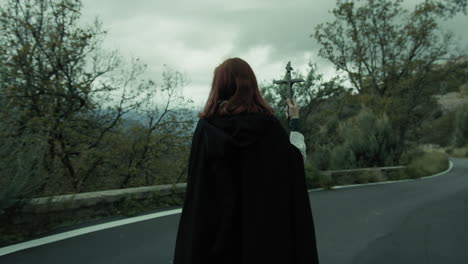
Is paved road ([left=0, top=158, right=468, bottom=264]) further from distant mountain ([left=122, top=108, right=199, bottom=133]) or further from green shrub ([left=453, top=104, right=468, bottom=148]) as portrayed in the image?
green shrub ([left=453, top=104, right=468, bottom=148])

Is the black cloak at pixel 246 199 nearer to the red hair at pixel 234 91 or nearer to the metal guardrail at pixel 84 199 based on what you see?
the red hair at pixel 234 91

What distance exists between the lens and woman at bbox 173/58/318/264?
6.46ft

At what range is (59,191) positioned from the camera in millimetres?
6699

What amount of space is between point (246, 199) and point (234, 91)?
63cm

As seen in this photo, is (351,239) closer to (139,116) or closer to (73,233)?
(73,233)

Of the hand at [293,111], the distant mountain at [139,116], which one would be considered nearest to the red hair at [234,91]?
the hand at [293,111]

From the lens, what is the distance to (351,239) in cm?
511

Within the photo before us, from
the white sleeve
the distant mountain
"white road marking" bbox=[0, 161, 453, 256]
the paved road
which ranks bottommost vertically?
the paved road

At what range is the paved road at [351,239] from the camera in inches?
153

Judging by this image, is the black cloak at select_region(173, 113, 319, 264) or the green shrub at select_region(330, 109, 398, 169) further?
the green shrub at select_region(330, 109, 398, 169)

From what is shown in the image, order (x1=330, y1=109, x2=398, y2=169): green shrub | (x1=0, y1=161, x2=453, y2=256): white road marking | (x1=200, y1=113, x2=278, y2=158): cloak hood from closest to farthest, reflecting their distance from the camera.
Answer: (x1=200, y1=113, x2=278, y2=158): cloak hood
(x1=0, y1=161, x2=453, y2=256): white road marking
(x1=330, y1=109, x2=398, y2=169): green shrub

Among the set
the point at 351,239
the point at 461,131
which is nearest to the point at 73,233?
the point at 351,239

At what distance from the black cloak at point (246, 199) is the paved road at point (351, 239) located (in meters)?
2.14

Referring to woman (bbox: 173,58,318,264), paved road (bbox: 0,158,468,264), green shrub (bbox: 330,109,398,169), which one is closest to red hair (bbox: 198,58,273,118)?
woman (bbox: 173,58,318,264)
